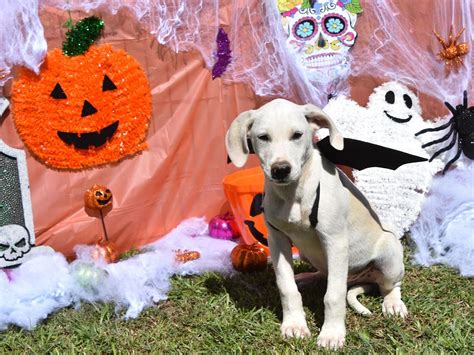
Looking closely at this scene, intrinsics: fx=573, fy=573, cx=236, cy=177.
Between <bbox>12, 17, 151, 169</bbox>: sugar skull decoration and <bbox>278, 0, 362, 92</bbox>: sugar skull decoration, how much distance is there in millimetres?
1128

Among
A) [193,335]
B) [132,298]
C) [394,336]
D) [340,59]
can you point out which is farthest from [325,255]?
[340,59]

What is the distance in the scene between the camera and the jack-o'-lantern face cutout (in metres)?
3.73

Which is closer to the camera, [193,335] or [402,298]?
[193,335]

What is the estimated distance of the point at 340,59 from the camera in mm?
4133

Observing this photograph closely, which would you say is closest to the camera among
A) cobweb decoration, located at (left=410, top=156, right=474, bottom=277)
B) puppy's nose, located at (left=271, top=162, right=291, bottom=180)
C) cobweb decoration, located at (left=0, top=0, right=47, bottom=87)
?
puppy's nose, located at (left=271, top=162, right=291, bottom=180)

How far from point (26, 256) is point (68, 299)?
0.65 m

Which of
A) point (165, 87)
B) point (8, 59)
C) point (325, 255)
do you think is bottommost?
point (325, 255)

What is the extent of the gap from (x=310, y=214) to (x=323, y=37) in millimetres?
1909

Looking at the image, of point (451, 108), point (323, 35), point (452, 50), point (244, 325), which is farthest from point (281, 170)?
point (452, 50)

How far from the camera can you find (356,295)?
123 inches

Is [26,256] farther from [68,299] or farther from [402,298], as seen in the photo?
[402,298]

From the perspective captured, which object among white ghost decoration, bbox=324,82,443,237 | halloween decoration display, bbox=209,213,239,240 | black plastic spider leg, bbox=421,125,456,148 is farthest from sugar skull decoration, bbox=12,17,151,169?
black plastic spider leg, bbox=421,125,456,148

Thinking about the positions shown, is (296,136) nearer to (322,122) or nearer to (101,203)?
(322,122)

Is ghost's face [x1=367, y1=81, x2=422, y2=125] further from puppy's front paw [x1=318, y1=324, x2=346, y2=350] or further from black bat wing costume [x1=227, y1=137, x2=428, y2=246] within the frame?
puppy's front paw [x1=318, y1=324, x2=346, y2=350]
